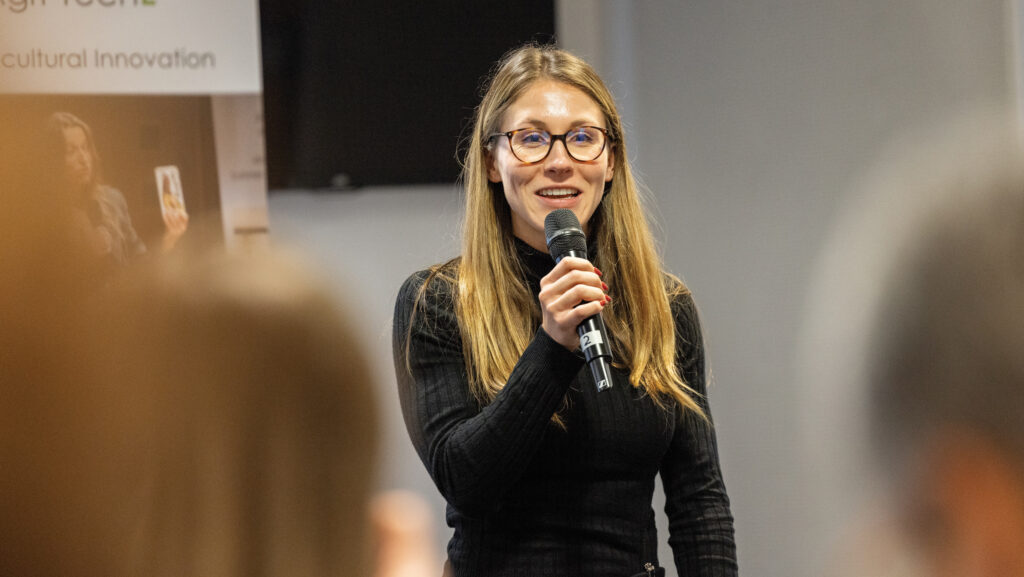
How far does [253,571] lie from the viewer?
687mm

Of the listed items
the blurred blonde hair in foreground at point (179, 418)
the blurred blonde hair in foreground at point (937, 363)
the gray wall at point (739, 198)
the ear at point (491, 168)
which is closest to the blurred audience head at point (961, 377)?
the blurred blonde hair in foreground at point (937, 363)

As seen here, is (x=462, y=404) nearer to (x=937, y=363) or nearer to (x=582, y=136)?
(x=582, y=136)

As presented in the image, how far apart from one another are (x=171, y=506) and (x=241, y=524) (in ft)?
0.16

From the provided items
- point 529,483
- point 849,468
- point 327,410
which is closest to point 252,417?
point 327,410

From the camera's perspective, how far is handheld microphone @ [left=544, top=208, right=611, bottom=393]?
1.46 metres

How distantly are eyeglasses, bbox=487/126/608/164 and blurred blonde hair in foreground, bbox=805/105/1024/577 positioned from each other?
0.87 m

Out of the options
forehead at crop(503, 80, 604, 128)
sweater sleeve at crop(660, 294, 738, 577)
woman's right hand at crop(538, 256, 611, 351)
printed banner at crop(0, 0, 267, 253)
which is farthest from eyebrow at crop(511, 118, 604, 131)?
printed banner at crop(0, 0, 267, 253)

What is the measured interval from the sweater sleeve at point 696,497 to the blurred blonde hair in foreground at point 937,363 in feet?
3.17

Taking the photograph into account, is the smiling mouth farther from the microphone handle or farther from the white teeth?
the microphone handle

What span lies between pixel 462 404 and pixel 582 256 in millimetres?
297

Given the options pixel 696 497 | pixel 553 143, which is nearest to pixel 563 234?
pixel 553 143

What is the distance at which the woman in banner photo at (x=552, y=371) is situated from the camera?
1.56 metres

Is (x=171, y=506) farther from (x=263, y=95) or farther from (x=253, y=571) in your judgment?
(x=263, y=95)

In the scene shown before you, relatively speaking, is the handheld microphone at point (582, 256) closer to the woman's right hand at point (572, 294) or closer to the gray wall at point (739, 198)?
the woman's right hand at point (572, 294)
